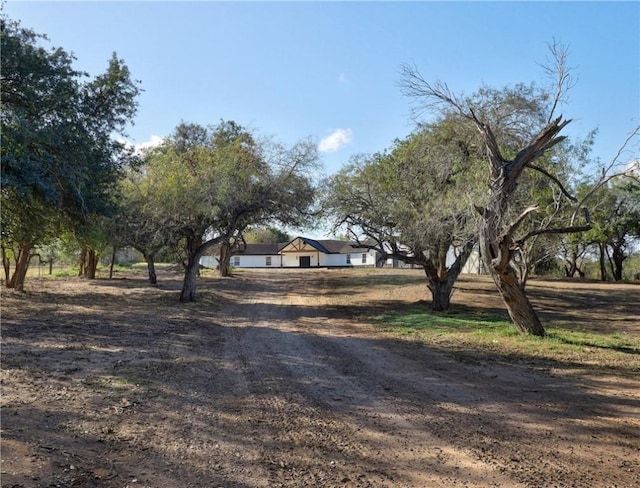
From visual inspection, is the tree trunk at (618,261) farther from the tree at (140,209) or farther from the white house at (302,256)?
the tree at (140,209)

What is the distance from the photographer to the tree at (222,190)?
1552cm

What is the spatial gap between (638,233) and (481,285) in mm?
14994

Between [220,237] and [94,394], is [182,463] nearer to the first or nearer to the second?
[94,394]

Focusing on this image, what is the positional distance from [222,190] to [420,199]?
260 inches

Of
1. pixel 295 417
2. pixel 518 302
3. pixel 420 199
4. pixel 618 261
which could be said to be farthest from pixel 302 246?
pixel 295 417

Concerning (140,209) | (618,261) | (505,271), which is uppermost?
(140,209)

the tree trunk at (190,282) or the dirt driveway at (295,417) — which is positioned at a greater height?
the tree trunk at (190,282)

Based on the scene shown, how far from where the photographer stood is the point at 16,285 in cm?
1827

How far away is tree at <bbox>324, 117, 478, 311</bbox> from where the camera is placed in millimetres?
13464

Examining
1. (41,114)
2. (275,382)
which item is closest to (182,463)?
(275,382)

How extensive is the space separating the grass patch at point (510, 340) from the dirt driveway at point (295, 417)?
1.05m

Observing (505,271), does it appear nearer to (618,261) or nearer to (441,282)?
(441,282)

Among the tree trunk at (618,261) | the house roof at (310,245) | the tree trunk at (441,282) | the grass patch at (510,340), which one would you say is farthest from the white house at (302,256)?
the grass patch at (510,340)

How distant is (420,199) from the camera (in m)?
15.0
